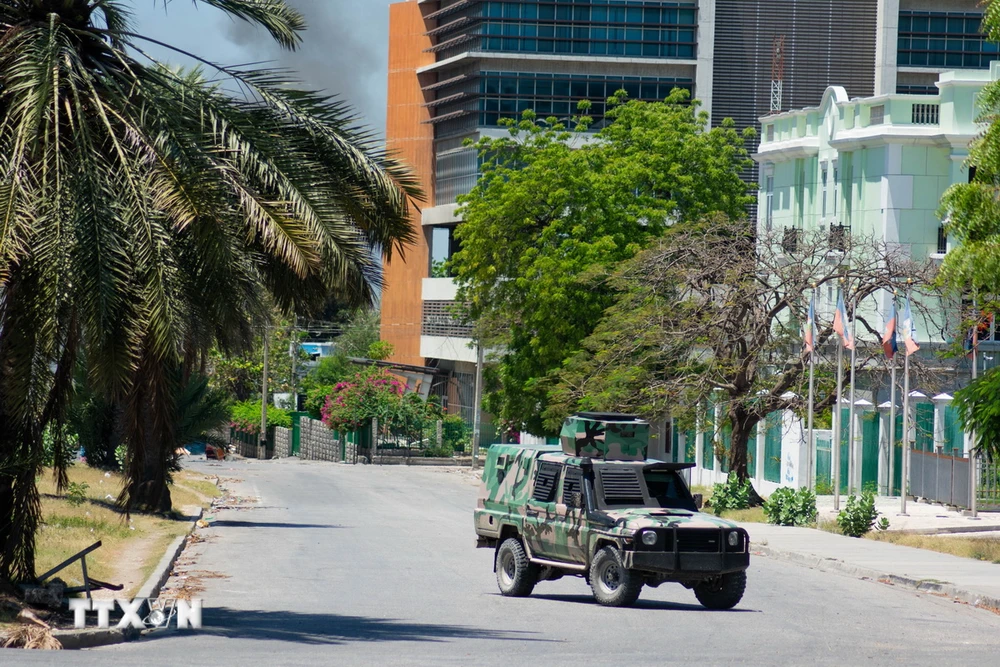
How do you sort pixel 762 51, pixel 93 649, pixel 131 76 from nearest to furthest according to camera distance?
pixel 93 649
pixel 131 76
pixel 762 51

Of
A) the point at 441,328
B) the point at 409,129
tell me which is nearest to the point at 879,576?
the point at 441,328

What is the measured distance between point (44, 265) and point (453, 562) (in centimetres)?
1123

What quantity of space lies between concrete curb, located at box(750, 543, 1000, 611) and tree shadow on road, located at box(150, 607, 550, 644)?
7.24 m

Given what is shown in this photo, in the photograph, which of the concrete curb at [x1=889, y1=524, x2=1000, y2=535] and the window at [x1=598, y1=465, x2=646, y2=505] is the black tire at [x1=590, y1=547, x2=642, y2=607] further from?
the concrete curb at [x1=889, y1=524, x2=1000, y2=535]

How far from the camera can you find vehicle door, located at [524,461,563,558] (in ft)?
57.5

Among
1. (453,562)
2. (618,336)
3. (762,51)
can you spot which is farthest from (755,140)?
(453,562)

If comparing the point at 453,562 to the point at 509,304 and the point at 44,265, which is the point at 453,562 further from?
the point at 509,304

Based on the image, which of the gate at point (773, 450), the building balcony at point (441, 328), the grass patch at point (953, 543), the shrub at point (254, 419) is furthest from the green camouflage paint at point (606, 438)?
the shrub at point (254, 419)

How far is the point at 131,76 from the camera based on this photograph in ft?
48.5

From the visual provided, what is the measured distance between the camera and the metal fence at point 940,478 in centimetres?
3481

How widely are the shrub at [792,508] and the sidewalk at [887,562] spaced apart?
5.31 ft

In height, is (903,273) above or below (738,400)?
above

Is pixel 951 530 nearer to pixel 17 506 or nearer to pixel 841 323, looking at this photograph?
pixel 841 323

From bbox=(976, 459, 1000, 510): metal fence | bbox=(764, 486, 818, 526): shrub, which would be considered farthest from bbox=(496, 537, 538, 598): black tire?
bbox=(976, 459, 1000, 510): metal fence
